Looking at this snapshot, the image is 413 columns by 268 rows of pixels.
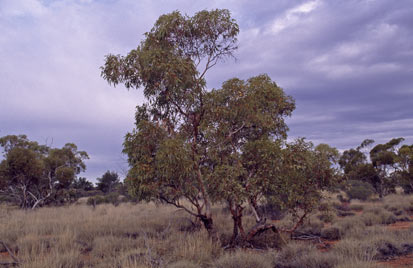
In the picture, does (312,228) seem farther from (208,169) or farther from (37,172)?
(37,172)

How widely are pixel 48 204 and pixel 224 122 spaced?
72.8 feet

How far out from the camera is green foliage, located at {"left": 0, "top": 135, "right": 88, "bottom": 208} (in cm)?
2197

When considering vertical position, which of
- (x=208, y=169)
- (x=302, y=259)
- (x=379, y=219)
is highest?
(x=208, y=169)

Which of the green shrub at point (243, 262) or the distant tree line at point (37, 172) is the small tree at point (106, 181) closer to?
the distant tree line at point (37, 172)

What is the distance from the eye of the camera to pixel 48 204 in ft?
84.5

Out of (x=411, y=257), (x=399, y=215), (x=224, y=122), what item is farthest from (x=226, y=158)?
(x=399, y=215)

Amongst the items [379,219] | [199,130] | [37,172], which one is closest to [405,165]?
[379,219]

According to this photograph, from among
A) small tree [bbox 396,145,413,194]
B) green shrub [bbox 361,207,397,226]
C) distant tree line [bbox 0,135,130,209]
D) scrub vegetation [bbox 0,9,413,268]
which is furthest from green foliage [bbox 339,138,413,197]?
distant tree line [bbox 0,135,130,209]

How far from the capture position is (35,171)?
22.4 m

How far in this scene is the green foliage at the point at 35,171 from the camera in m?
22.0

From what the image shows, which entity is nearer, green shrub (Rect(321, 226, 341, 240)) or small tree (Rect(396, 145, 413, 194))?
green shrub (Rect(321, 226, 341, 240))

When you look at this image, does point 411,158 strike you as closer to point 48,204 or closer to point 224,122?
point 224,122

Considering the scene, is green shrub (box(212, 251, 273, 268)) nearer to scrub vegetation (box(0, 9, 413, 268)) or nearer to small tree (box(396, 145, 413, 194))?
scrub vegetation (box(0, 9, 413, 268))

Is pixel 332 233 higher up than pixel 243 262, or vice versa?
pixel 243 262
